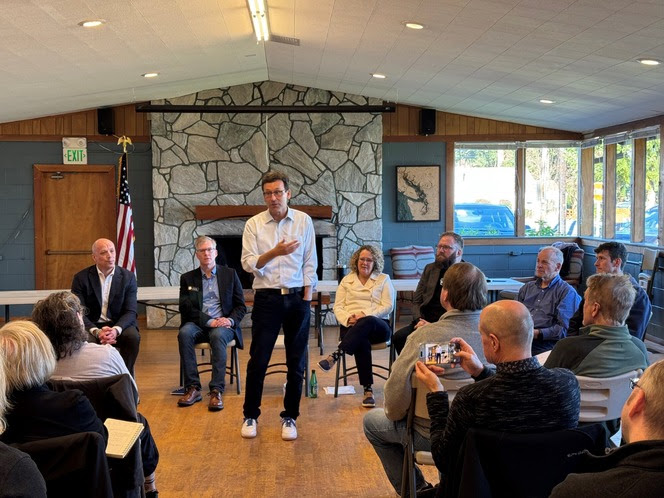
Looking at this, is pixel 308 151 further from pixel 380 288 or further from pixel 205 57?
pixel 380 288

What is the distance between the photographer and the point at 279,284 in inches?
175

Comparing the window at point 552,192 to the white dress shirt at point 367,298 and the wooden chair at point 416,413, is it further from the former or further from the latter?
the wooden chair at point 416,413

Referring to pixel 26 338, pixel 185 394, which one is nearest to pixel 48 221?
pixel 185 394

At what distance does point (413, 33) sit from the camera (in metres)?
5.80

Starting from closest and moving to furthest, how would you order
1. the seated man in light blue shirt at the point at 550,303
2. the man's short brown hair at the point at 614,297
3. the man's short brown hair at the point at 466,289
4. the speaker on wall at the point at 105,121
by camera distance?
the man's short brown hair at the point at 614,297 < the man's short brown hair at the point at 466,289 < the seated man in light blue shirt at the point at 550,303 < the speaker on wall at the point at 105,121

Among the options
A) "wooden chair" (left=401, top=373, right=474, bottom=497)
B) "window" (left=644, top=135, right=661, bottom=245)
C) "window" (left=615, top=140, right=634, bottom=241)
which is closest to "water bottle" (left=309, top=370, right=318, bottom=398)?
"wooden chair" (left=401, top=373, right=474, bottom=497)

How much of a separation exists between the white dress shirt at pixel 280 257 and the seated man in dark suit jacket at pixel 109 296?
4.42ft

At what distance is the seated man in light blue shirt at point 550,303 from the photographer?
4914 millimetres

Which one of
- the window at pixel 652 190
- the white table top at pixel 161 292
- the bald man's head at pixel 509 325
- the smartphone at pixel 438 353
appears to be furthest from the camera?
the window at pixel 652 190

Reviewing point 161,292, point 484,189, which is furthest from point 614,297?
point 484,189

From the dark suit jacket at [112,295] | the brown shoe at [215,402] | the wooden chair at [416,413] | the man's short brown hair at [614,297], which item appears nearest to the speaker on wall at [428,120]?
the dark suit jacket at [112,295]

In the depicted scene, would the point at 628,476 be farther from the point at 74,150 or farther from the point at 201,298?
the point at 74,150

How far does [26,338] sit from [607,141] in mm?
8012

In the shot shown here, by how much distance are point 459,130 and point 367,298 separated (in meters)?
4.78
